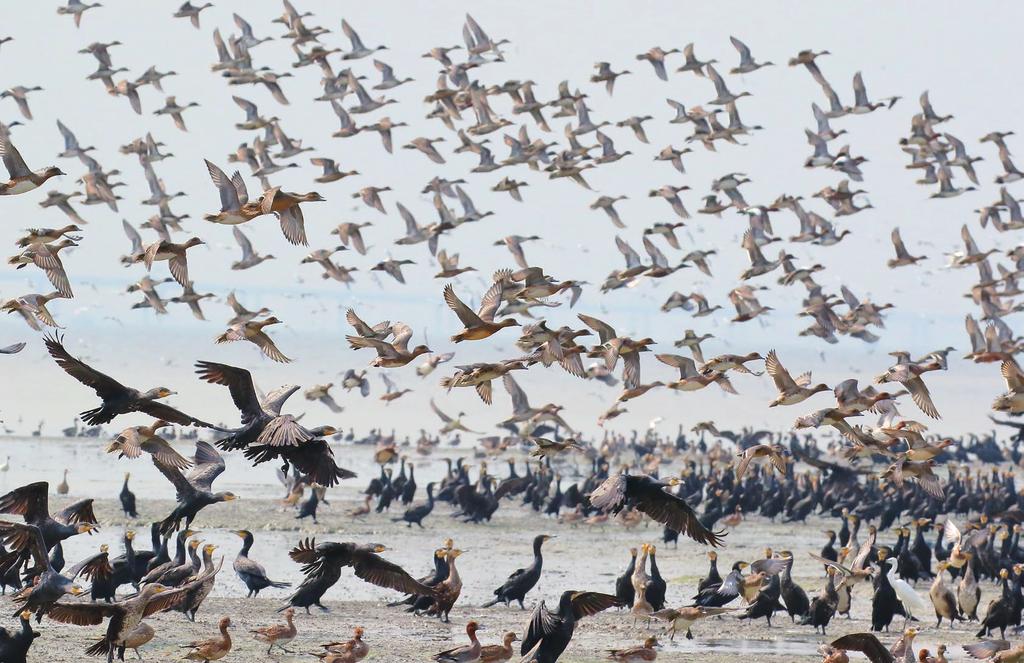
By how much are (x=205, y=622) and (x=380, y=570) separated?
3.56 m

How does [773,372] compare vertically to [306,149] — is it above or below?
below

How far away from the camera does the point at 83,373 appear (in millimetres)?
13930

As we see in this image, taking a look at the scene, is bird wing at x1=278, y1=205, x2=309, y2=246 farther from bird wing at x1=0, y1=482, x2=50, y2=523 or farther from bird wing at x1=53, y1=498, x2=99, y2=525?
bird wing at x1=0, y1=482, x2=50, y2=523

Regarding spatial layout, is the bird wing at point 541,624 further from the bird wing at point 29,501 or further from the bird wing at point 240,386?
the bird wing at point 29,501

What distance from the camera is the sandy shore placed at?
16219 millimetres

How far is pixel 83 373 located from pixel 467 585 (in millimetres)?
8557

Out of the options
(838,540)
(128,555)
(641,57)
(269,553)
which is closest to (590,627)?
(128,555)

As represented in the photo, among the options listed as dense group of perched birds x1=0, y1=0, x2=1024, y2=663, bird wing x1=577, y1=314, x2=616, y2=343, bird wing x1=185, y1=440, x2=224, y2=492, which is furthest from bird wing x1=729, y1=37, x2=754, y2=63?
bird wing x1=185, y1=440, x2=224, y2=492

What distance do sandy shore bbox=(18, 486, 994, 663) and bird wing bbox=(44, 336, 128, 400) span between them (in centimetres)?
256

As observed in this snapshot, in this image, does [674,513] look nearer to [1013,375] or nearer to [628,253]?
[1013,375]

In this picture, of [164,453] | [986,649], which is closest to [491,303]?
[164,453]

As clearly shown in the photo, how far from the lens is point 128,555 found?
59.0 feet

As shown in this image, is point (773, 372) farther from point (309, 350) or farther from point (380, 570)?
point (309, 350)

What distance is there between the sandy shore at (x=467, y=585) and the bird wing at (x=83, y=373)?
2.56 meters
